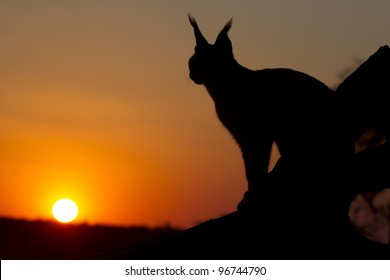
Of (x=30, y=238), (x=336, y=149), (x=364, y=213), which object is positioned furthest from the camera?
(x=364, y=213)

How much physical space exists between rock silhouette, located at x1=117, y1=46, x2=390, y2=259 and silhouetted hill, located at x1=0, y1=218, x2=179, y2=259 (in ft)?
27.0

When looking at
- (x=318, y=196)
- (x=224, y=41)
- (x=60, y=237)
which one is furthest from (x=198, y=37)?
(x=60, y=237)

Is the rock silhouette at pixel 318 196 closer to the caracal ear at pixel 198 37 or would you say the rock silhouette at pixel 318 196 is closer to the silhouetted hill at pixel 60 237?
the caracal ear at pixel 198 37

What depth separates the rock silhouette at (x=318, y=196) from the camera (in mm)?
5223

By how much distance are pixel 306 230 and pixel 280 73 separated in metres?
2.88

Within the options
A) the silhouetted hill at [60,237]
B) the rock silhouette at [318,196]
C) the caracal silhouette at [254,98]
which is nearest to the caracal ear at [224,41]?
the caracal silhouette at [254,98]

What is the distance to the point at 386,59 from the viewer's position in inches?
207

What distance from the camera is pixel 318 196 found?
5.32 metres

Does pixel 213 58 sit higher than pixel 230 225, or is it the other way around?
pixel 213 58

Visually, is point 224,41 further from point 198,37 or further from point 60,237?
point 60,237

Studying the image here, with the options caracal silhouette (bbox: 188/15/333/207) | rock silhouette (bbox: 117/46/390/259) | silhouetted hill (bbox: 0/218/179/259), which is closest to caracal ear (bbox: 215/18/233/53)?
caracal silhouette (bbox: 188/15/333/207)

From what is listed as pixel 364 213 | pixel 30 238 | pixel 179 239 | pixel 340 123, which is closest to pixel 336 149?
pixel 340 123

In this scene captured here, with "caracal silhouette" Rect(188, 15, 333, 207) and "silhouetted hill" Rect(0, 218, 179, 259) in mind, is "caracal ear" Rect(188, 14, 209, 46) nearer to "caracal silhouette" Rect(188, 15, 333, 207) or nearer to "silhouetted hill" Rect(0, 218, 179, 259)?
"caracal silhouette" Rect(188, 15, 333, 207)

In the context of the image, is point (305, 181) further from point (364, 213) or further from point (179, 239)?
point (364, 213)
